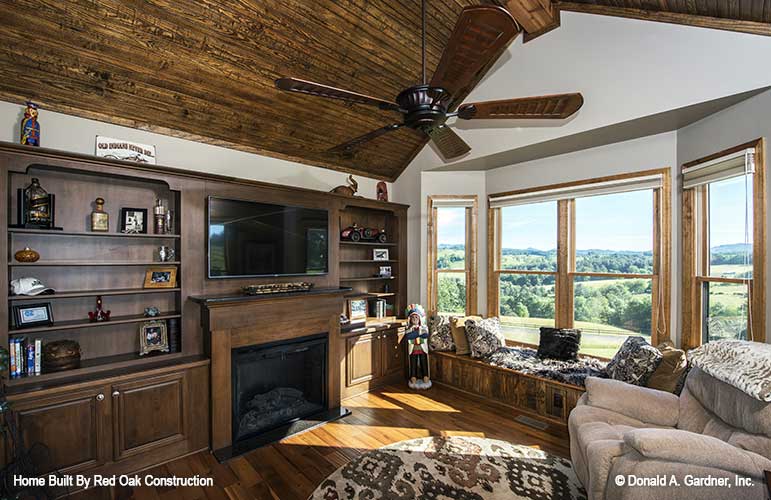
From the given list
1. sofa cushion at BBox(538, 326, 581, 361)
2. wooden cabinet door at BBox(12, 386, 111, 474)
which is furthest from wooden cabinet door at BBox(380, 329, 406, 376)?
wooden cabinet door at BBox(12, 386, 111, 474)

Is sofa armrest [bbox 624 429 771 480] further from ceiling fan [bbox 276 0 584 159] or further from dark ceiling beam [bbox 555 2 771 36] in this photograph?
dark ceiling beam [bbox 555 2 771 36]

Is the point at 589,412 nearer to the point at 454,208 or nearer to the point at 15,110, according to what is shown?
the point at 454,208

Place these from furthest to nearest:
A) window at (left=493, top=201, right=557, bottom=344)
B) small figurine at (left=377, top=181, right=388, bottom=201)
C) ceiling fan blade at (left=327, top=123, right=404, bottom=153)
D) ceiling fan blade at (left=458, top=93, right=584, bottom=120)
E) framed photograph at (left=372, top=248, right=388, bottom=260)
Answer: small figurine at (left=377, top=181, right=388, bottom=201) → framed photograph at (left=372, top=248, right=388, bottom=260) → window at (left=493, top=201, right=557, bottom=344) → ceiling fan blade at (left=327, top=123, right=404, bottom=153) → ceiling fan blade at (left=458, top=93, right=584, bottom=120)

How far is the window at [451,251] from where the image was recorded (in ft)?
15.0

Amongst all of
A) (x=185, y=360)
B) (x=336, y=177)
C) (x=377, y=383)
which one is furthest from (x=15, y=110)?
(x=377, y=383)

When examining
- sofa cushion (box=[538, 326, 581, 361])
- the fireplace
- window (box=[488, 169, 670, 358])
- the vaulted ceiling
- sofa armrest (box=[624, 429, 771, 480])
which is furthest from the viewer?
Answer: sofa cushion (box=[538, 326, 581, 361])

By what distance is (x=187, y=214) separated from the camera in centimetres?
295

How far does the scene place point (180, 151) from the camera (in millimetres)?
3217

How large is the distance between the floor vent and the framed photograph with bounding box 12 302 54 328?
12.9 feet

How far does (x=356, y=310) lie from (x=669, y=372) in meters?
3.07

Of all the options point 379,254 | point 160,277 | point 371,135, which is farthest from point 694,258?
point 160,277

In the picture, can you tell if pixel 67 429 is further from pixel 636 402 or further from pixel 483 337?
pixel 636 402

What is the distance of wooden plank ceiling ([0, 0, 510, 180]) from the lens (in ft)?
7.60

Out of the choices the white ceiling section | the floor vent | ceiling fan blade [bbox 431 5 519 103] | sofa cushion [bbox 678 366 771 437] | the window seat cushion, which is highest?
the white ceiling section
